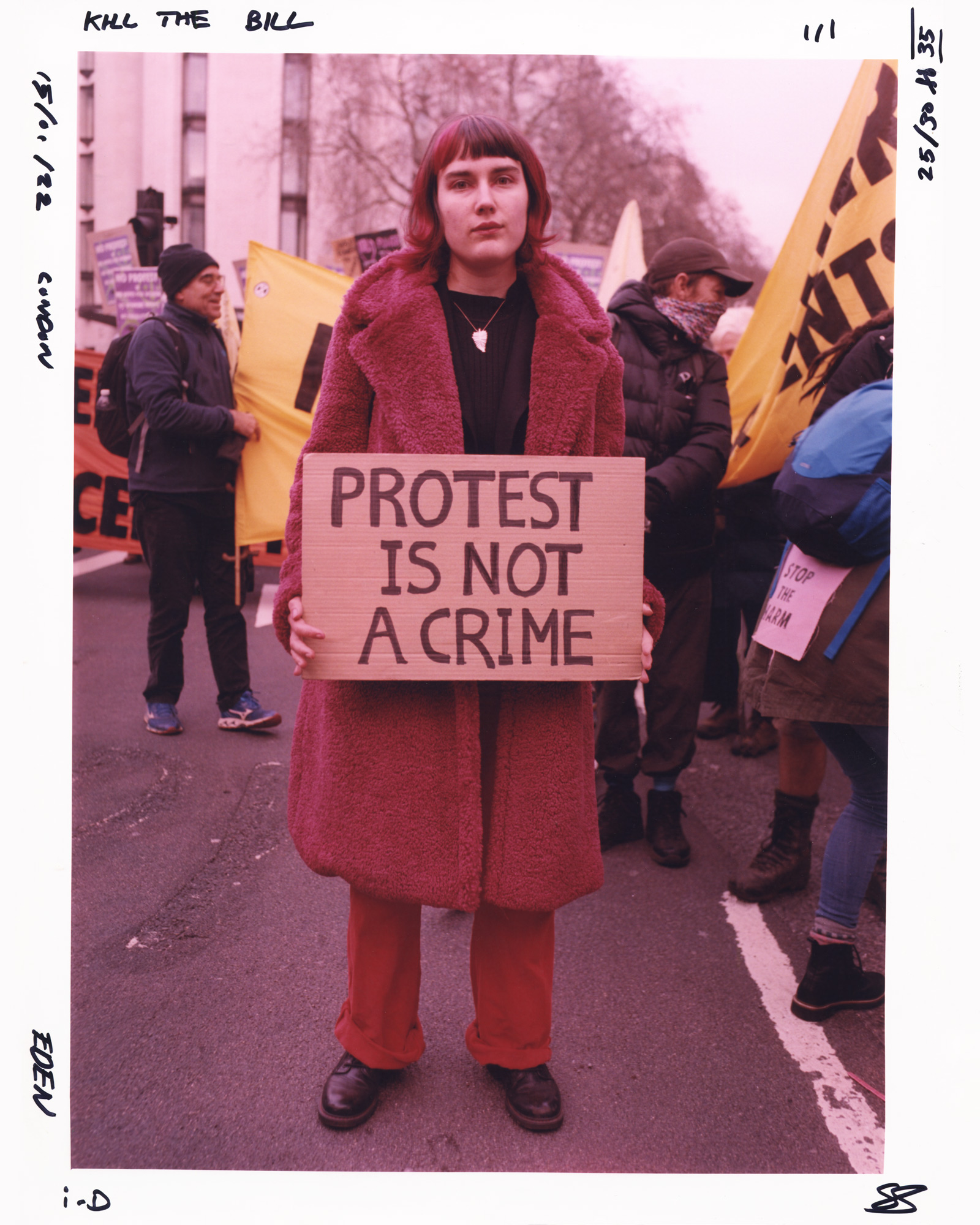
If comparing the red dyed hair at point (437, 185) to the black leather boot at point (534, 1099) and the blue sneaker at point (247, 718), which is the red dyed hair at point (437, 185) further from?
the blue sneaker at point (247, 718)

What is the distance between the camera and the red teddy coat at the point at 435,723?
193 cm

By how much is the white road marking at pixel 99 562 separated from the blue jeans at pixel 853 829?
6852mm

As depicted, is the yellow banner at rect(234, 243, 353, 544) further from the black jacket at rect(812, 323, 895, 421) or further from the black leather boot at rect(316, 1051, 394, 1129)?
the black leather boot at rect(316, 1051, 394, 1129)

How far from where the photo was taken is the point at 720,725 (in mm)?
5191

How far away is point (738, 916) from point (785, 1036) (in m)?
0.66

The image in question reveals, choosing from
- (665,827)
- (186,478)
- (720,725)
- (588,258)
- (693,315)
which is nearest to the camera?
(693,315)

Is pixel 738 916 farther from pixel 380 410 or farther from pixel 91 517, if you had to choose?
pixel 91 517

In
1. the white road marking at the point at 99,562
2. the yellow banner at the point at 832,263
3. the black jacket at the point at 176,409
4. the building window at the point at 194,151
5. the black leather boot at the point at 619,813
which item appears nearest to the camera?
the yellow banner at the point at 832,263

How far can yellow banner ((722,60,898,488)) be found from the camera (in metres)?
3.27

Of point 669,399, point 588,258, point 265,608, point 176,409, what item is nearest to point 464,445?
point 669,399

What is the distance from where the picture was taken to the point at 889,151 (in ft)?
10.7
